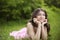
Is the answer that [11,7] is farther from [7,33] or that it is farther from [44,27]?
[44,27]

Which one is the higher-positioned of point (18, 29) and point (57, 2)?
point (57, 2)

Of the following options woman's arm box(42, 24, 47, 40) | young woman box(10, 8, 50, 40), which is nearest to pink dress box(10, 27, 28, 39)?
young woman box(10, 8, 50, 40)

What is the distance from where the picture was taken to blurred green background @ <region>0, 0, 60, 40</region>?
68.3 inches

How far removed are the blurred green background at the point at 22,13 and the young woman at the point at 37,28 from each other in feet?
0.13

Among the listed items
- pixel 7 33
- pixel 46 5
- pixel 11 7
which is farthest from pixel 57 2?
pixel 7 33

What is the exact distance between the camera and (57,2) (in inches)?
70.6

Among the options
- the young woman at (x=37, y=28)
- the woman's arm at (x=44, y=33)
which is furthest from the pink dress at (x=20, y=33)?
the woman's arm at (x=44, y=33)

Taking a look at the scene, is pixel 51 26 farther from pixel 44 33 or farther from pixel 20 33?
pixel 20 33

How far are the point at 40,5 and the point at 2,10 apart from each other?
350 millimetres

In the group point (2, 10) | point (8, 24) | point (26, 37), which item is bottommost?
point (26, 37)

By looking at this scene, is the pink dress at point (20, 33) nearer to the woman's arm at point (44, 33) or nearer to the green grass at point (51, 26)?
the green grass at point (51, 26)

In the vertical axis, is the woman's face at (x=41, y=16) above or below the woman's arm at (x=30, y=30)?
above

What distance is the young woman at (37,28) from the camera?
1.71 meters

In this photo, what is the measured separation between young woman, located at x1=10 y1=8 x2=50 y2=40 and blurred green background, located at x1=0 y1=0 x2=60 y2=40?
4 cm
